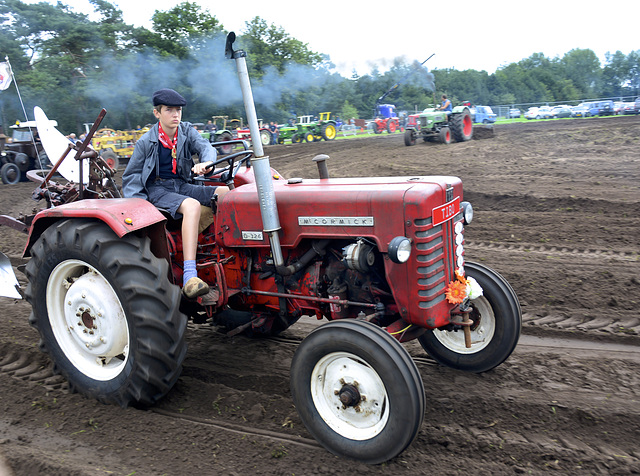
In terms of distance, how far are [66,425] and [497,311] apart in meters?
2.84

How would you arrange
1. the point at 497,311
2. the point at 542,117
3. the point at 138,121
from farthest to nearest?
1. the point at 542,117
2. the point at 138,121
3. the point at 497,311

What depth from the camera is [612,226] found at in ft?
22.9

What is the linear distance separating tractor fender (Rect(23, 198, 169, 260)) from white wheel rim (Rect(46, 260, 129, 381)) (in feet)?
1.10

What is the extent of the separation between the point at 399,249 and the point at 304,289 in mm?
874

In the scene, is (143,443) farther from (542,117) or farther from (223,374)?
(542,117)

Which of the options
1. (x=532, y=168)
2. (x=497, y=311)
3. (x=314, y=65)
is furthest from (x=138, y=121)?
(x=497, y=311)

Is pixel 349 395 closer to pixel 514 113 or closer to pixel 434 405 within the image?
pixel 434 405

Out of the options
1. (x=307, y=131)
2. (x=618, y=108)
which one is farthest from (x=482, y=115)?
(x=307, y=131)

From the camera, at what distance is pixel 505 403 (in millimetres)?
3275

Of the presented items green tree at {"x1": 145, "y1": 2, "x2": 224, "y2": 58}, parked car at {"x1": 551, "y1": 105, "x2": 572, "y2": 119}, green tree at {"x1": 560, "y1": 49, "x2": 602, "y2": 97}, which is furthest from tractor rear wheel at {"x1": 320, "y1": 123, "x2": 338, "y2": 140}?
green tree at {"x1": 560, "y1": 49, "x2": 602, "y2": 97}

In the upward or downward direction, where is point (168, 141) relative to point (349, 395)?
upward

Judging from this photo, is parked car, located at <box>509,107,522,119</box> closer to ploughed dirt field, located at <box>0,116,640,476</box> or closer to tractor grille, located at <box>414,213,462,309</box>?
ploughed dirt field, located at <box>0,116,640,476</box>

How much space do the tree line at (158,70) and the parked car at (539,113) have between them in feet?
25.4

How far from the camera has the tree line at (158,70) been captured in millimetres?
25844
